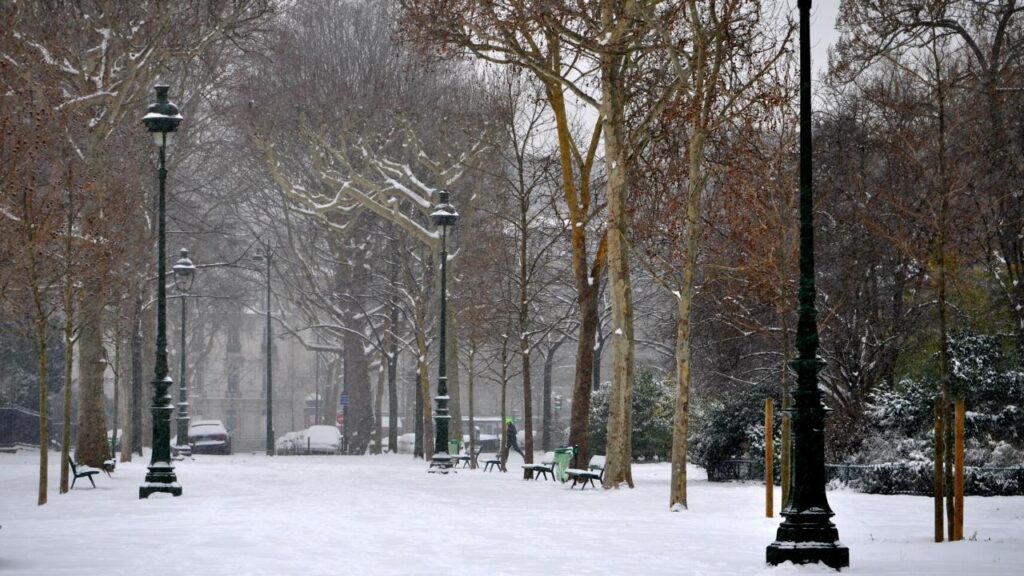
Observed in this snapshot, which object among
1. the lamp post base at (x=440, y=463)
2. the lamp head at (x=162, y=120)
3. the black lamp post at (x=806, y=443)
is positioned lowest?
the lamp post base at (x=440, y=463)

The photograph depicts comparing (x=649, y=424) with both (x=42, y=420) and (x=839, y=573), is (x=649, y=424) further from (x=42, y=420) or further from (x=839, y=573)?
(x=839, y=573)

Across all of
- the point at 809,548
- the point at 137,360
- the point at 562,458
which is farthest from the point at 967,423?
the point at 137,360

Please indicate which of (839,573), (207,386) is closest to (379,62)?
(839,573)

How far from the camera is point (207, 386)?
9369 centimetres

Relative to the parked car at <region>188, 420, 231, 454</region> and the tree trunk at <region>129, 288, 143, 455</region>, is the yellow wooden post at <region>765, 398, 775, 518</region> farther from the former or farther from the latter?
the parked car at <region>188, 420, 231, 454</region>

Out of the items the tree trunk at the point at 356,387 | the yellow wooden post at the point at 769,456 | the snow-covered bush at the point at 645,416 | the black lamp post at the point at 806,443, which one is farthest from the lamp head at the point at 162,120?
the tree trunk at the point at 356,387

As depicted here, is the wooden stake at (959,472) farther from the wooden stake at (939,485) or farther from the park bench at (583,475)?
the park bench at (583,475)

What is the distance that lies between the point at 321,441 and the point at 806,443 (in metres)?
41.7

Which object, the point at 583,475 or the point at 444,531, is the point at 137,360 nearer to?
the point at 583,475

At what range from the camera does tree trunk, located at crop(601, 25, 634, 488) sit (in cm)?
2469

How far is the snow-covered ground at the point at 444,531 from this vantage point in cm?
1212

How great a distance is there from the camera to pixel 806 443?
1241 cm

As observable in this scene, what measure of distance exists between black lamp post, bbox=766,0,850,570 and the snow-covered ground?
232mm

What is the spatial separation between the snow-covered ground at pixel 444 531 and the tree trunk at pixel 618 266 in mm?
861
